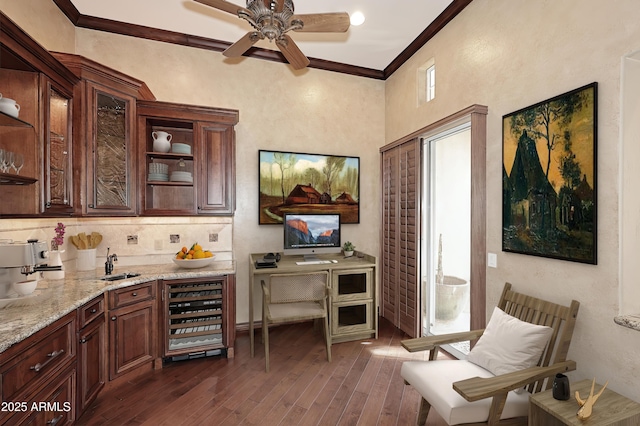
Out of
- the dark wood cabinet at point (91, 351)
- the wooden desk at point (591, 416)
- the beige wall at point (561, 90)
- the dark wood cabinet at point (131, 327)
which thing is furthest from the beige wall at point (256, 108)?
the wooden desk at point (591, 416)

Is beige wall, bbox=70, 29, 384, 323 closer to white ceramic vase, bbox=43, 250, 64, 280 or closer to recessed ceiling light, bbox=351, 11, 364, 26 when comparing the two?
recessed ceiling light, bbox=351, 11, 364, 26

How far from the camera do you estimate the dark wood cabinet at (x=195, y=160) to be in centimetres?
317

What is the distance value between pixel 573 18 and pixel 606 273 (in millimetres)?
1600

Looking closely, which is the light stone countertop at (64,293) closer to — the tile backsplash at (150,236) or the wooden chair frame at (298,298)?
the tile backsplash at (150,236)

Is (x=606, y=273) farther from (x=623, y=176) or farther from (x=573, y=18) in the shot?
(x=573, y=18)

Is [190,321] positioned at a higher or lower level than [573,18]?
lower

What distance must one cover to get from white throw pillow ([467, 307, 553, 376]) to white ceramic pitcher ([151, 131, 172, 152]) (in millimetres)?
3365

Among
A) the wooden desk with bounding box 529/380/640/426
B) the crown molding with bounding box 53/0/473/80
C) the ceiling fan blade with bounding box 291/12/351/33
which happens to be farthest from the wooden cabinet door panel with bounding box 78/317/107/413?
the crown molding with bounding box 53/0/473/80

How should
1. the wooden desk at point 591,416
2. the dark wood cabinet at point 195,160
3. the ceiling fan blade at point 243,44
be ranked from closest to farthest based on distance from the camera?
the wooden desk at point 591,416 < the ceiling fan blade at point 243,44 < the dark wood cabinet at point 195,160

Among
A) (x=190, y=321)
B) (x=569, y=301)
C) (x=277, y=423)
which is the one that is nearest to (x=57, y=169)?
(x=190, y=321)

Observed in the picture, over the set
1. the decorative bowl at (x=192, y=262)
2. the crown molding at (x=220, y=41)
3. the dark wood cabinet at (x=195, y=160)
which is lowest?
the decorative bowl at (x=192, y=262)

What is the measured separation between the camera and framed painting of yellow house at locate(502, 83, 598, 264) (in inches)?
73.3

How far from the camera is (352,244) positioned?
4.22 meters

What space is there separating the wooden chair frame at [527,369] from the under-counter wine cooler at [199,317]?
1.82 meters
